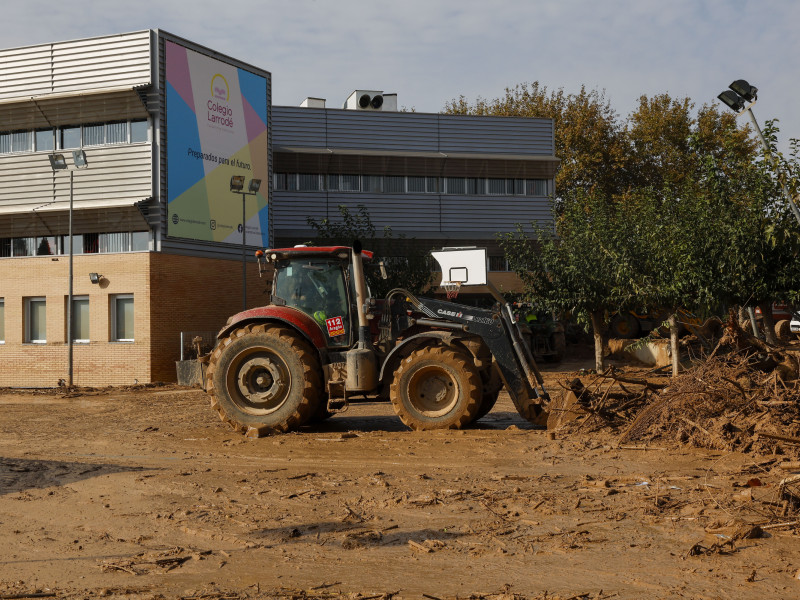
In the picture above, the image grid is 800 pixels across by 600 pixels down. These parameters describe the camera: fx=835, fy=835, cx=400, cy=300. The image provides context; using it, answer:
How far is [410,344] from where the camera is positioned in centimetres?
1192

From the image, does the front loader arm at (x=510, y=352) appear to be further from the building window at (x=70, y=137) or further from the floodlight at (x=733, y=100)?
the building window at (x=70, y=137)

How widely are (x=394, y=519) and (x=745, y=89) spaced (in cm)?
1083

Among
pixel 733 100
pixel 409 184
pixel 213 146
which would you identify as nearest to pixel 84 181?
pixel 213 146

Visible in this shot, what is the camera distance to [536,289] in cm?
2316

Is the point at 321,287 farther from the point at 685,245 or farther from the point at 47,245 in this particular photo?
the point at 47,245

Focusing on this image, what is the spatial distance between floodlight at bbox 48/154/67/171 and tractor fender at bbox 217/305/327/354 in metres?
14.3

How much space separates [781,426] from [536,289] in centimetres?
1383

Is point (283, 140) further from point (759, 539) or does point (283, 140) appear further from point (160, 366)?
point (759, 539)

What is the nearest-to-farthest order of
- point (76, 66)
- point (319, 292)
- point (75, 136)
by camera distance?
point (319, 292) < point (76, 66) < point (75, 136)

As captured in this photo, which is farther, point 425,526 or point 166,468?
point 166,468

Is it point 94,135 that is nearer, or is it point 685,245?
point 685,245

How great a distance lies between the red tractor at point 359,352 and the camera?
38.0ft

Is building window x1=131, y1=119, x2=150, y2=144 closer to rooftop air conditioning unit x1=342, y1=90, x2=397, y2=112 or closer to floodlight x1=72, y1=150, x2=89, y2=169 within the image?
floodlight x1=72, y1=150, x2=89, y2=169

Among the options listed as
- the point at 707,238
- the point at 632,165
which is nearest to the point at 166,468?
the point at 707,238
